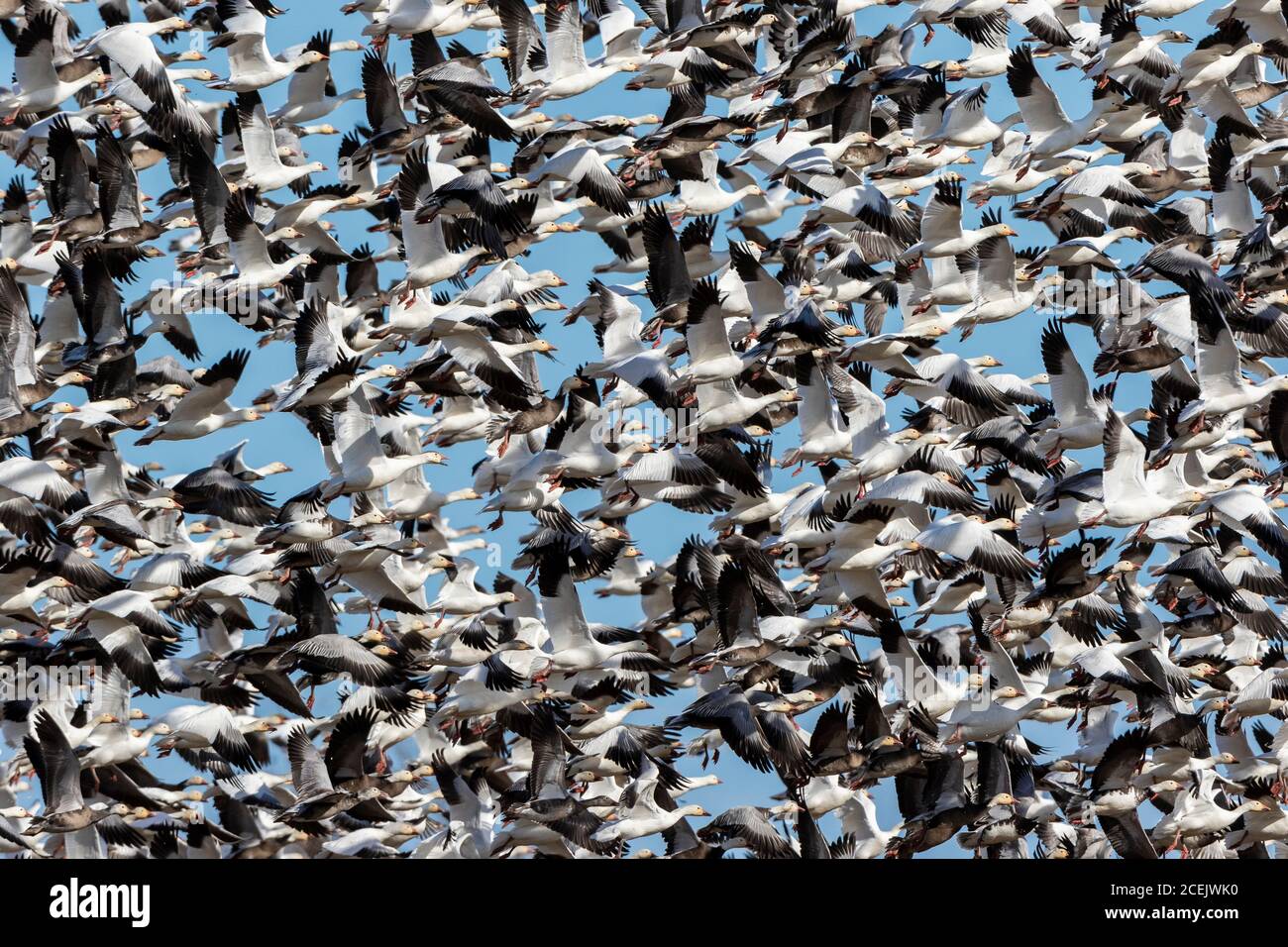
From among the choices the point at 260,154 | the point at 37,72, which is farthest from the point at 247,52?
the point at 37,72

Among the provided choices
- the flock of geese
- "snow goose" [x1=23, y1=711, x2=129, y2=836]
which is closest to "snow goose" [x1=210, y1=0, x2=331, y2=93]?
the flock of geese

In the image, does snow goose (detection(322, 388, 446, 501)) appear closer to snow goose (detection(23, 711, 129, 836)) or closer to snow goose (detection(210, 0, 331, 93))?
snow goose (detection(23, 711, 129, 836))

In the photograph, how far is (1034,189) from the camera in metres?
Result: 29.0

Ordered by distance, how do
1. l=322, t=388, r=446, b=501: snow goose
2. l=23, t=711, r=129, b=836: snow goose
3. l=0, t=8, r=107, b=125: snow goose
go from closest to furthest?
l=23, t=711, r=129, b=836: snow goose < l=322, t=388, r=446, b=501: snow goose < l=0, t=8, r=107, b=125: snow goose

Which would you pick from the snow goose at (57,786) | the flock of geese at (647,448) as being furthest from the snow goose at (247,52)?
the snow goose at (57,786)

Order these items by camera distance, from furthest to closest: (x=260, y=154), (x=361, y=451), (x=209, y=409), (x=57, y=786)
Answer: (x=260, y=154) → (x=209, y=409) → (x=361, y=451) → (x=57, y=786)

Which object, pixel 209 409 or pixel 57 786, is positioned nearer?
pixel 57 786

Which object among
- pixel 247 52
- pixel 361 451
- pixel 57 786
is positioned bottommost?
pixel 57 786

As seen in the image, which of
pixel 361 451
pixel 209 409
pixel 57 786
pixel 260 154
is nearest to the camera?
pixel 57 786

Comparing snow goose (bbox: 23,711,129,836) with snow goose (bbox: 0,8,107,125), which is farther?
snow goose (bbox: 0,8,107,125)

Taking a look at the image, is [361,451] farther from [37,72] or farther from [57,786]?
[37,72]
